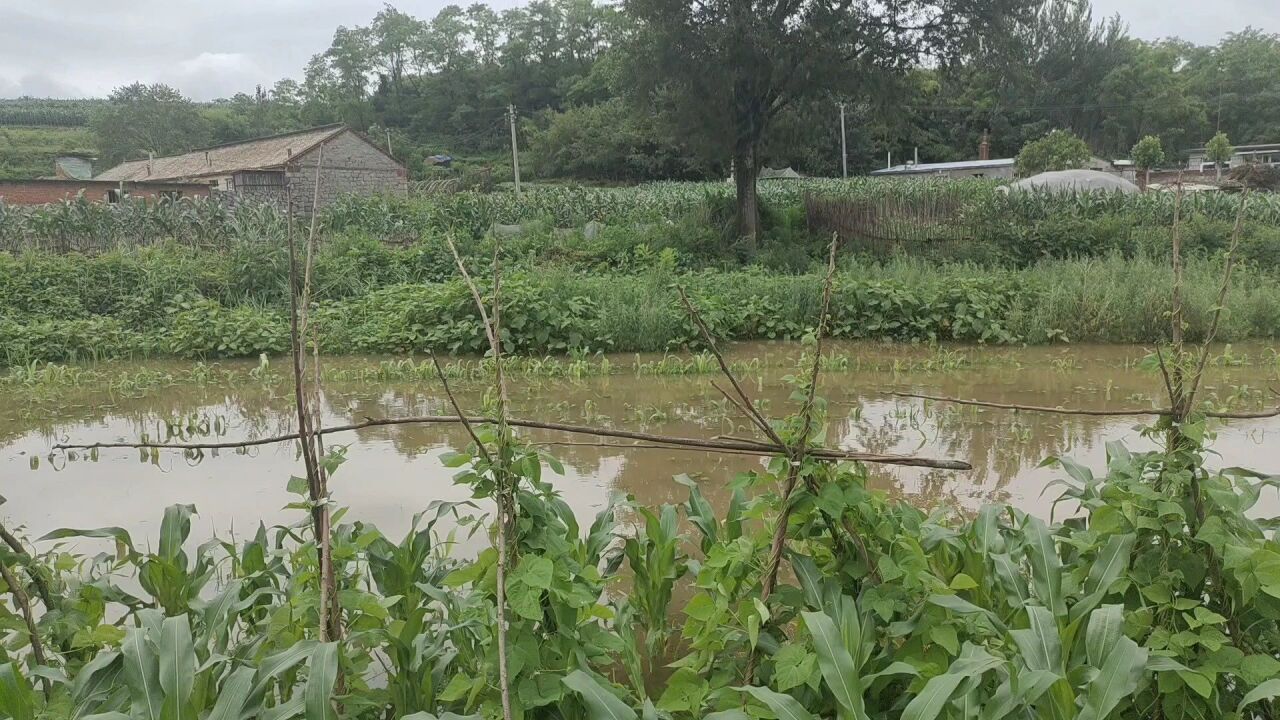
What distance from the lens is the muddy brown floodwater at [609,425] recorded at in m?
4.48

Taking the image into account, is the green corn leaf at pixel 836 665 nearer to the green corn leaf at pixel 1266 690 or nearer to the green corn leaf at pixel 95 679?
the green corn leaf at pixel 1266 690

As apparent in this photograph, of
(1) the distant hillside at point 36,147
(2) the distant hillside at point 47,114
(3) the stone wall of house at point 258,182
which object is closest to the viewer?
(3) the stone wall of house at point 258,182

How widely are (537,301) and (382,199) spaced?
12837mm

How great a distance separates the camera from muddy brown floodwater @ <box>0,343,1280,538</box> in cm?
448

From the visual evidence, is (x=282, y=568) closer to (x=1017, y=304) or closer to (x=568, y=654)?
(x=568, y=654)

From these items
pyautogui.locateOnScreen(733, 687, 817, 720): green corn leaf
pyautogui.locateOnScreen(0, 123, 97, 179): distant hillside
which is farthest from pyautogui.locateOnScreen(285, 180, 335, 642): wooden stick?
pyautogui.locateOnScreen(0, 123, 97, 179): distant hillside

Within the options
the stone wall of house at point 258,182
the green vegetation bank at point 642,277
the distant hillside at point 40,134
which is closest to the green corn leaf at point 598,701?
the green vegetation bank at point 642,277

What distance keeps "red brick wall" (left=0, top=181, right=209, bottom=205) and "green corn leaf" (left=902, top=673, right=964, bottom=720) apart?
31.0 m

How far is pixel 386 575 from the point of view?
2.55 meters

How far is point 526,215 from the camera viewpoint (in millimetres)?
19516

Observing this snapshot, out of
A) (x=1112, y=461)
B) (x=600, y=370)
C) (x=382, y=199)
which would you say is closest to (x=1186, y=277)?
(x=600, y=370)

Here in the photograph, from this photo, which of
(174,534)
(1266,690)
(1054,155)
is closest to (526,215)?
(174,534)

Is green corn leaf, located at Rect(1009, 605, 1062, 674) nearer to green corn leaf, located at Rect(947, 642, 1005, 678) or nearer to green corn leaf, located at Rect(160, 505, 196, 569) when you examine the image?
green corn leaf, located at Rect(947, 642, 1005, 678)

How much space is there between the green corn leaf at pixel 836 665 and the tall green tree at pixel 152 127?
182 ft
